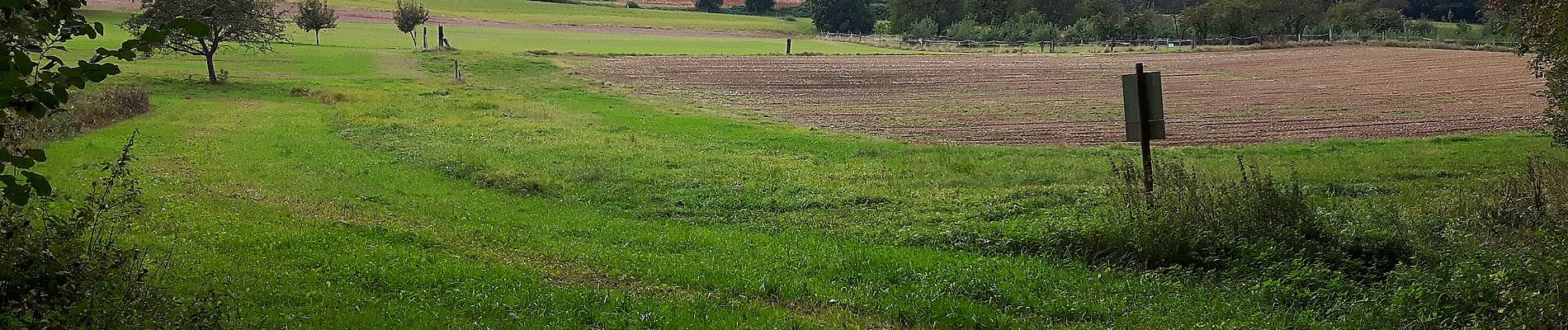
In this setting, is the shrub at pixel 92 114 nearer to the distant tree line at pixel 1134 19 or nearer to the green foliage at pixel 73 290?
the green foliage at pixel 73 290

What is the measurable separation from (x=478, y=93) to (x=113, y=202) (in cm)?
2553

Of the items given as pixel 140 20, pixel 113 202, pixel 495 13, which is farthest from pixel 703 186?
pixel 495 13

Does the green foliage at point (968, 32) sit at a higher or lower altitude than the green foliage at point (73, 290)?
higher

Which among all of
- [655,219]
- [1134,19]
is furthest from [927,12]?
[655,219]

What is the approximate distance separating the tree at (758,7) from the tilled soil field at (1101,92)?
73.8 metres

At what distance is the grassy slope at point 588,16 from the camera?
335 feet

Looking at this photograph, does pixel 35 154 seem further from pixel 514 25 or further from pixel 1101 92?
pixel 514 25

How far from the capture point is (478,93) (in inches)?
1315

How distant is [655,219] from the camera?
12.0 meters

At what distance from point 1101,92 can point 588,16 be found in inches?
2990

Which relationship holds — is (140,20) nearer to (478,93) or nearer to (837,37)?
(478,93)

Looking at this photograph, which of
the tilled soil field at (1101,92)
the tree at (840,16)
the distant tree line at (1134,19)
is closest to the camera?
the tilled soil field at (1101,92)

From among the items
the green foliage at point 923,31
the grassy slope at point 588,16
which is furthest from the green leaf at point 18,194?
the grassy slope at point 588,16

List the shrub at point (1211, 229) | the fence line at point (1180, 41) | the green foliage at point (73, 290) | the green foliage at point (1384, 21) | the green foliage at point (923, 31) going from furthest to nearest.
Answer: the green foliage at point (923, 31) → the green foliage at point (1384, 21) → the fence line at point (1180, 41) → the shrub at point (1211, 229) → the green foliage at point (73, 290)
